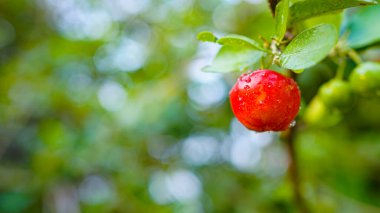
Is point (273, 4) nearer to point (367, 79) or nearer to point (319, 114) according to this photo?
point (367, 79)

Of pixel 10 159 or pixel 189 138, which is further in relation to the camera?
pixel 10 159

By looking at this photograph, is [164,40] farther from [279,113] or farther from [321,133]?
[279,113]

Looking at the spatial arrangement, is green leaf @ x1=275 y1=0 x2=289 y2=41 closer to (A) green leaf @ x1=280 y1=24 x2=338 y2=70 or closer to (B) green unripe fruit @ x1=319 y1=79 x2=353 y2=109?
(A) green leaf @ x1=280 y1=24 x2=338 y2=70

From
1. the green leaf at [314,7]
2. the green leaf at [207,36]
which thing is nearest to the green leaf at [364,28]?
the green leaf at [314,7]

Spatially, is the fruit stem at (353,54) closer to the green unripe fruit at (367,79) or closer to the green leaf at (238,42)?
the green unripe fruit at (367,79)

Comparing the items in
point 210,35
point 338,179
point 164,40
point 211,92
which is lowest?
point 338,179

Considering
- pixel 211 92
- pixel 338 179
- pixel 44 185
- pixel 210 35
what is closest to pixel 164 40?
pixel 211 92

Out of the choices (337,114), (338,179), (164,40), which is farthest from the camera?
(164,40)
